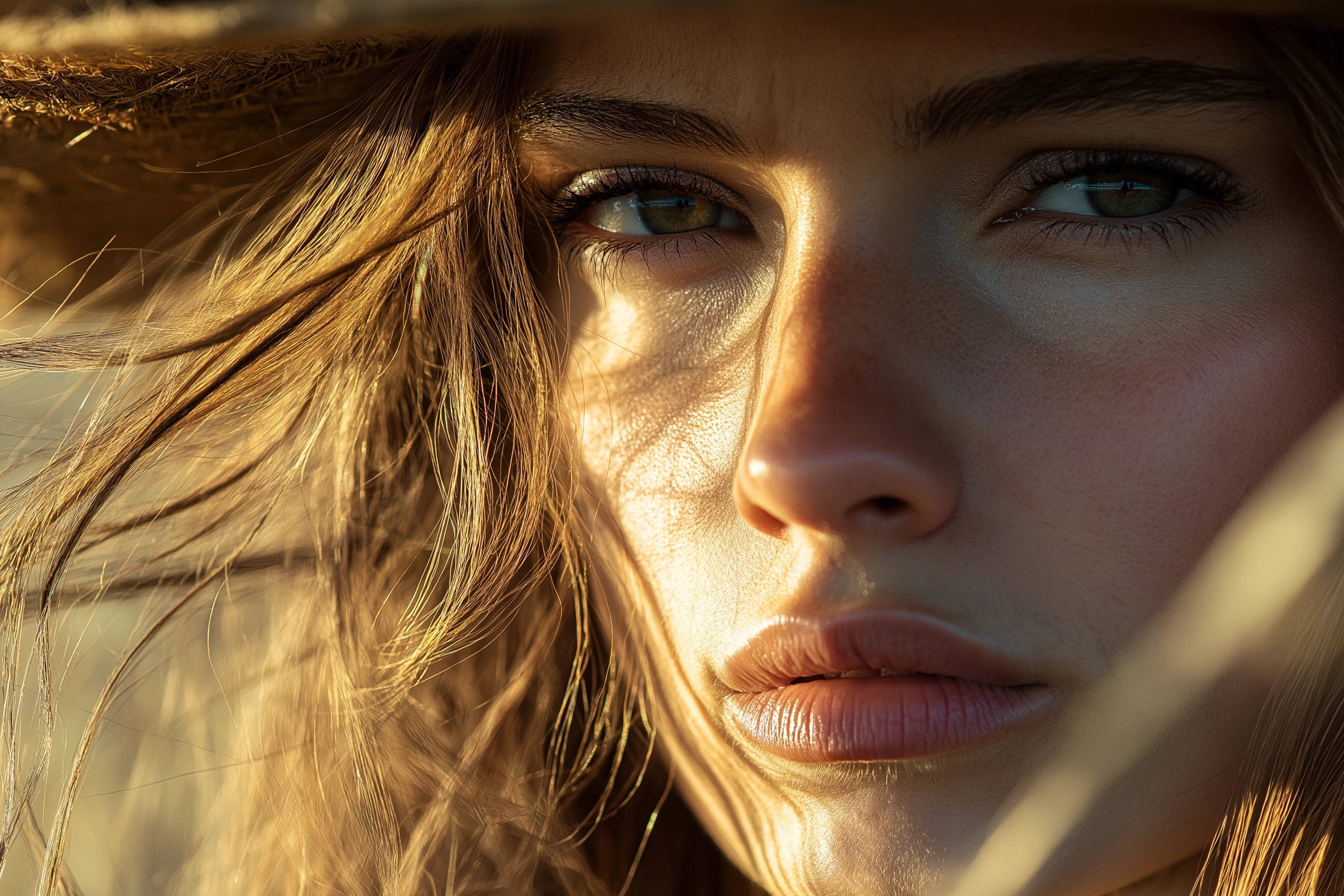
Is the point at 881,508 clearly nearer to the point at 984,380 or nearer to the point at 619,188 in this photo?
the point at 984,380

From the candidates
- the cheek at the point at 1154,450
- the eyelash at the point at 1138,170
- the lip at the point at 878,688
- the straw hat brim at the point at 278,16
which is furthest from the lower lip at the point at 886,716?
the straw hat brim at the point at 278,16

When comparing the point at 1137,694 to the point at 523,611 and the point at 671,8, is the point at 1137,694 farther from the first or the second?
the point at 523,611

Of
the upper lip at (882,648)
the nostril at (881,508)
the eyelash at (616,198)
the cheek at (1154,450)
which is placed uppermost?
the eyelash at (616,198)

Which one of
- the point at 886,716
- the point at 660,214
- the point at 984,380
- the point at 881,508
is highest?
the point at 660,214

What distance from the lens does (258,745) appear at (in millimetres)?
1572

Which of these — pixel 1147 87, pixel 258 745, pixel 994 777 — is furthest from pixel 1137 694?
pixel 258 745

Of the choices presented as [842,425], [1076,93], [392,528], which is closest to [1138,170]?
[1076,93]

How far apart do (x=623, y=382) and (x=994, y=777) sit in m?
0.46

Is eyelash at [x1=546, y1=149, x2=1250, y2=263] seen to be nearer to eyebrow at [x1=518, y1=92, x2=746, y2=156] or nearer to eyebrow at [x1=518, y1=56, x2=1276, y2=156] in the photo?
eyebrow at [x1=518, y1=56, x2=1276, y2=156]

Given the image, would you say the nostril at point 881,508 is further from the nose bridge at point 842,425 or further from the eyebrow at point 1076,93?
the eyebrow at point 1076,93

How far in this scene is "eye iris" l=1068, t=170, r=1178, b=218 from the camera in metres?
0.87

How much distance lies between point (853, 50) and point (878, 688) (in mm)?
487

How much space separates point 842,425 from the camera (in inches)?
31.5

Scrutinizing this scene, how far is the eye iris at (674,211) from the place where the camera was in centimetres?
101
